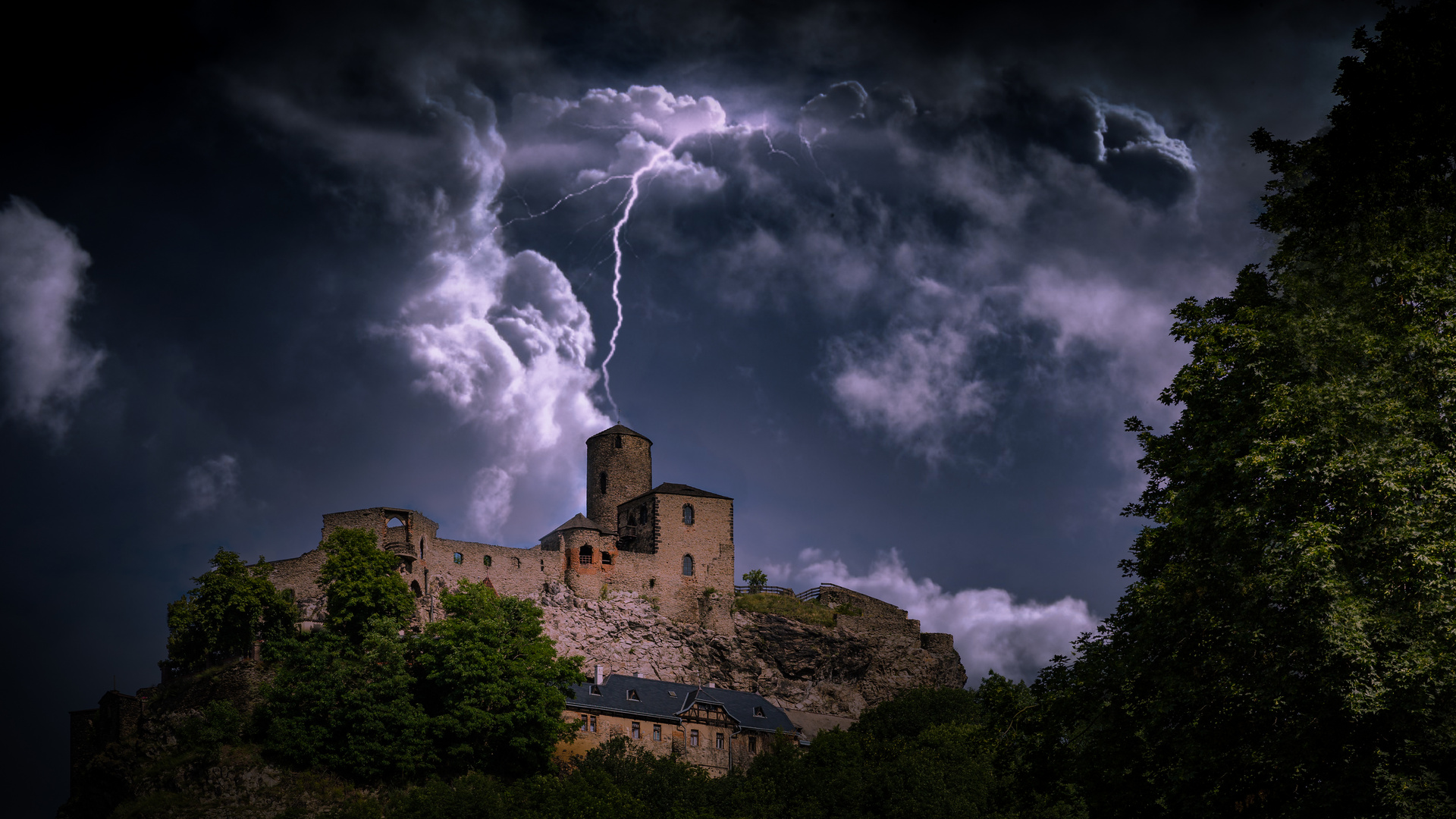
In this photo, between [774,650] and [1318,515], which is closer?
[1318,515]

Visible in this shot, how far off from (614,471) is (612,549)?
7.07 metres

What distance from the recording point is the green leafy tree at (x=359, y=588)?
168ft

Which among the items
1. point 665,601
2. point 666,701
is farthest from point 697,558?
point 666,701

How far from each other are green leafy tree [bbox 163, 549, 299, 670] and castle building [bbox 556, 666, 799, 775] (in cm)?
1422

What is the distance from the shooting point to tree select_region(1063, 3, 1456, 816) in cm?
1736

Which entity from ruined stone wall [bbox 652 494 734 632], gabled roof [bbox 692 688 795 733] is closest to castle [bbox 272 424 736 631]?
ruined stone wall [bbox 652 494 734 632]

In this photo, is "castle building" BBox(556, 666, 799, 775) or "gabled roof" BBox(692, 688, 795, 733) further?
"gabled roof" BBox(692, 688, 795, 733)

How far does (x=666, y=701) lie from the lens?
58.4 m

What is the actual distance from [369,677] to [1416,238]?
41.6 metres

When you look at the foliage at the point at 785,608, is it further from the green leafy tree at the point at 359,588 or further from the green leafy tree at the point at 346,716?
the green leafy tree at the point at 346,716

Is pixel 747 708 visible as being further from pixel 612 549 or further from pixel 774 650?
pixel 612 549

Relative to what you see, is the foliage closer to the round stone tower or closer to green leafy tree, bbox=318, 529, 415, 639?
the round stone tower

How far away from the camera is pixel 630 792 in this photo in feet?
160

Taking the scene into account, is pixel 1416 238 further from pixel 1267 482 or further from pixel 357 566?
pixel 357 566
